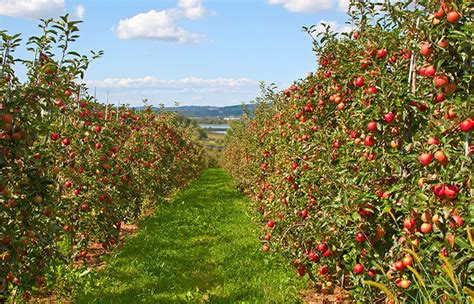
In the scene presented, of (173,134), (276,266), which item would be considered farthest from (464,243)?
(173,134)

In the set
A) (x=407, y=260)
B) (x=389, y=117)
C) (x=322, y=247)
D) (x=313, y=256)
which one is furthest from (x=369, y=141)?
(x=313, y=256)

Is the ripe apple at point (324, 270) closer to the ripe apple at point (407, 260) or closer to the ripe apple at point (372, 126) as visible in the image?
the ripe apple at point (407, 260)

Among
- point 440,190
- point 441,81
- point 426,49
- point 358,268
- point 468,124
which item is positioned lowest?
point 358,268

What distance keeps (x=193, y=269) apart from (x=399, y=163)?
4.47m

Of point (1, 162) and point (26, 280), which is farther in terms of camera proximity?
point (26, 280)

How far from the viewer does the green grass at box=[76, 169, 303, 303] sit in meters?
5.93

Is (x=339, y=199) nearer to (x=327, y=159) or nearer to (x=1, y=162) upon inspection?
(x=327, y=159)

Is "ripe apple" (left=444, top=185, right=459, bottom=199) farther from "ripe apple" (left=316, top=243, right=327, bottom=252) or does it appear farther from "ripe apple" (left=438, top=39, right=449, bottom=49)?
"ripe apple" (left=316, top=243, right=327, bottom=252)

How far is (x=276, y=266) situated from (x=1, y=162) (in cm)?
513

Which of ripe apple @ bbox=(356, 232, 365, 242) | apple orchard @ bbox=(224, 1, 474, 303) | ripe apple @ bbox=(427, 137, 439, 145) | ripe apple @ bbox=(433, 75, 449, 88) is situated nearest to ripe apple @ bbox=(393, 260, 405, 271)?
apple orchard @ bbox=(224, 1, 474, 303)

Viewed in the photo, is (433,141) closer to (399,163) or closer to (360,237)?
(399,163)

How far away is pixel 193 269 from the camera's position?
7.36 meters

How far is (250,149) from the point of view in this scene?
15.3m

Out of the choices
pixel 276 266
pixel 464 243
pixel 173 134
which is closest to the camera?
pixel 464 243
